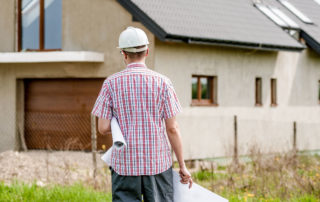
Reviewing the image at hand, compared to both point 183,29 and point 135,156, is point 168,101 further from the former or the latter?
point 183,29

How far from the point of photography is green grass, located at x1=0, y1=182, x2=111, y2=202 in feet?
22.6

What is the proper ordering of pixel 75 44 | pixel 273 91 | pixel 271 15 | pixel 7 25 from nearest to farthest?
pixel 75 44 → pixel 7 25 → pixel 273 91 → pixel 271 15

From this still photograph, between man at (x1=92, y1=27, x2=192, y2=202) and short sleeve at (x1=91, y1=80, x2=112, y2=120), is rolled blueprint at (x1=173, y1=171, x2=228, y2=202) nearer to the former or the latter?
man at (x1=92, y1=27, x2=192, y2=202)

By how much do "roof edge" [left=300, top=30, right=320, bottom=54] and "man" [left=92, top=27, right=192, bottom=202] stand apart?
1399 cm

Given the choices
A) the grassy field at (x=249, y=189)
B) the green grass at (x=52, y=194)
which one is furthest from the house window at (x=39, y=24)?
the green grass at (x=52, y=194)

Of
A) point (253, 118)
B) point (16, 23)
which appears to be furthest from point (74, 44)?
point (253, 118)

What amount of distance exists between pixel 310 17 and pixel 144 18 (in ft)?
29.2

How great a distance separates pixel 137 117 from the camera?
12.7ft

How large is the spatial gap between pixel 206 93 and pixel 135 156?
36.2 ft

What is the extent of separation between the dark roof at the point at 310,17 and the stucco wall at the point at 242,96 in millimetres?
638

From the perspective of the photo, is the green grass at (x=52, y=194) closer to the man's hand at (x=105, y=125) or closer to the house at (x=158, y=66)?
the man's hand at (x=105, y=125)

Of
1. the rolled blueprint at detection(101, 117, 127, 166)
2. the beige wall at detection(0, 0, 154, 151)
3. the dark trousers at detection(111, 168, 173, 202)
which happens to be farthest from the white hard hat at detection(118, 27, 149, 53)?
the beige wall at detection(0, 0, 154, 151)

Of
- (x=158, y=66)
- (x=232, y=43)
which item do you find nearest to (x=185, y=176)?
(x=158, y=66)

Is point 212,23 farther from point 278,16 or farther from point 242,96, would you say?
point 278,16
